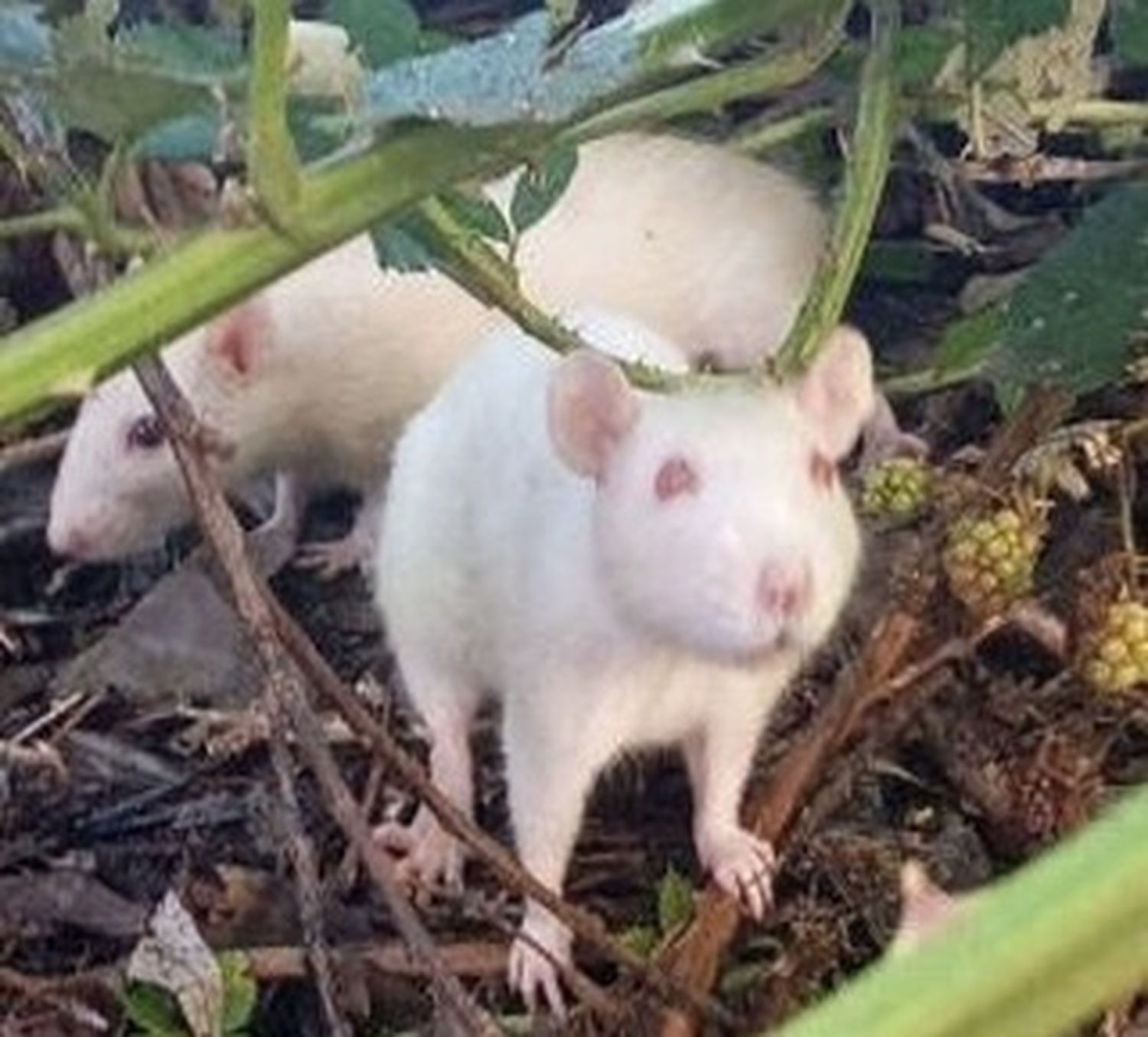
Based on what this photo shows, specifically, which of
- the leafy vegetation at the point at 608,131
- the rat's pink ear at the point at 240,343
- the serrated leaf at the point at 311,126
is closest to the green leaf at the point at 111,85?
the leafy vegetation at the point at 608,131

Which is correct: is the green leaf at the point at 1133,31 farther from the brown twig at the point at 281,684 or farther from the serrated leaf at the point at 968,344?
the brown twig at the point at 281,684

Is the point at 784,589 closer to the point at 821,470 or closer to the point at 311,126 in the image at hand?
the point at 821,470

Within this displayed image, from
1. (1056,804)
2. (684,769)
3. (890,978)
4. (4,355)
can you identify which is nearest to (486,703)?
(684,769)

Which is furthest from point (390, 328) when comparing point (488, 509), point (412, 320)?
point (488, 509)

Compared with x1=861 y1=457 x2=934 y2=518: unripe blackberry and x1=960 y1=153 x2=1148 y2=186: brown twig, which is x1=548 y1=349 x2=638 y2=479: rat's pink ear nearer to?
x1=861 y1=457 x2=934 y2=518: unripe blackberry

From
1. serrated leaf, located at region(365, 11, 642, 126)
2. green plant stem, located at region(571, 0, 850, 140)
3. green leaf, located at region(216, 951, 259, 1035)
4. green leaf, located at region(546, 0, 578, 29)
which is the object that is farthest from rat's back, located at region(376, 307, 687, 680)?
serrated leaf, located at region(365, 11, 642, 126)

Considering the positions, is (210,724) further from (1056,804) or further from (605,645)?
(1056,804)

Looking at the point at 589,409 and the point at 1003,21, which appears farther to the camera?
the point at 589,409
